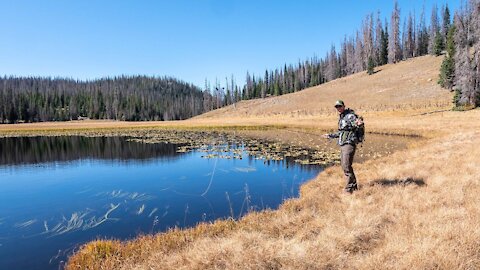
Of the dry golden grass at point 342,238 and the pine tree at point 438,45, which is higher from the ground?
the pine tree at point 438,45

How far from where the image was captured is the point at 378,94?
8206 cm

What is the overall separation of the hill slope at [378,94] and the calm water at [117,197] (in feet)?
175

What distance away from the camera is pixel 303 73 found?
155 m

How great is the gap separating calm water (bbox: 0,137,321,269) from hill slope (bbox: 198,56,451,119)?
53.4 metres

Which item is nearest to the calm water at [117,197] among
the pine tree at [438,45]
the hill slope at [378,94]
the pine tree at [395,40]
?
the hill slope at [378,94]

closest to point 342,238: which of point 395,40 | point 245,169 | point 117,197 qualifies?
point 117,197

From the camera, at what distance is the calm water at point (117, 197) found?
9664mm

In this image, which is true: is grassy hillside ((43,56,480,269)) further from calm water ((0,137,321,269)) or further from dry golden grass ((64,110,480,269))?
calm water ((0,137,321,269))

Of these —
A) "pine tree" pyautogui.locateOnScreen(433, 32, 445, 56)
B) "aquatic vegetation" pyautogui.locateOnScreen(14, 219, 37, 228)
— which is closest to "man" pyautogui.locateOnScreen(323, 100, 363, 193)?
"aquatic vegetation" pyautogui.locateOnScreen(14, 219, 37, 228)

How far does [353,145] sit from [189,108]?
167 meters

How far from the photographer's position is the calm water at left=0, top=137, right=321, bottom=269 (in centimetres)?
966

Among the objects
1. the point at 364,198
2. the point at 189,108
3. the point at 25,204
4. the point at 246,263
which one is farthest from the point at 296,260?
the point at 189,108

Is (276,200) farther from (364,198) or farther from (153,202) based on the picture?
(153,202)

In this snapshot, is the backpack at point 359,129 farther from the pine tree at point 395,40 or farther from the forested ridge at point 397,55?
the pine tree at point 395,40
